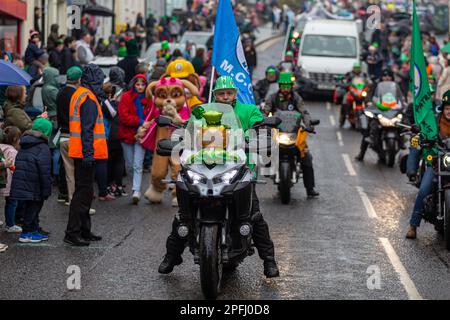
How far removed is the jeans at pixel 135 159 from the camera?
56.3ft

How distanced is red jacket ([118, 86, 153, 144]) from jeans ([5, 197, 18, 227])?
11.6ft

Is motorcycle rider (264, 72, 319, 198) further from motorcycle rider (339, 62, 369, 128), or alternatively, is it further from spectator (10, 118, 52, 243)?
motorcycle rider (339, 62, 369, 128)

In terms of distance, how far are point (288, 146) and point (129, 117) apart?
2.26 m

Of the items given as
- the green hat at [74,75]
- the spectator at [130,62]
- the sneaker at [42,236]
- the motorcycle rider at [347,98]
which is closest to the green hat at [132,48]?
the spectator at [130,62]

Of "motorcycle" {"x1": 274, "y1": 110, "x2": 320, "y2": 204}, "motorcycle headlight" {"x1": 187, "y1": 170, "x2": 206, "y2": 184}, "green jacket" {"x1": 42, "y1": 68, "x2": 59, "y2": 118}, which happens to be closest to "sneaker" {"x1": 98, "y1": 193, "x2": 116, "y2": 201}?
"green jacket" {"x1": 42, "y1": 68, "x2": 59, "y2": 118}

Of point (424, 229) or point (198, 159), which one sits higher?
point (198, 159)

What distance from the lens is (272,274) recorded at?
11.3 metres

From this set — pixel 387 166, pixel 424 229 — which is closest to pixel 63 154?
pixel 424 229

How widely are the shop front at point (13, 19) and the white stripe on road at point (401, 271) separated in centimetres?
1716

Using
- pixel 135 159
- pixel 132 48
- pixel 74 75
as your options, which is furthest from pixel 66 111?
pixel 132 48

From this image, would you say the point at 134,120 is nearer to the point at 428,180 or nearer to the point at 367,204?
the point at 367,204

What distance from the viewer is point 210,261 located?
33.2ft

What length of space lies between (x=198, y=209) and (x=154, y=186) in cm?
629
